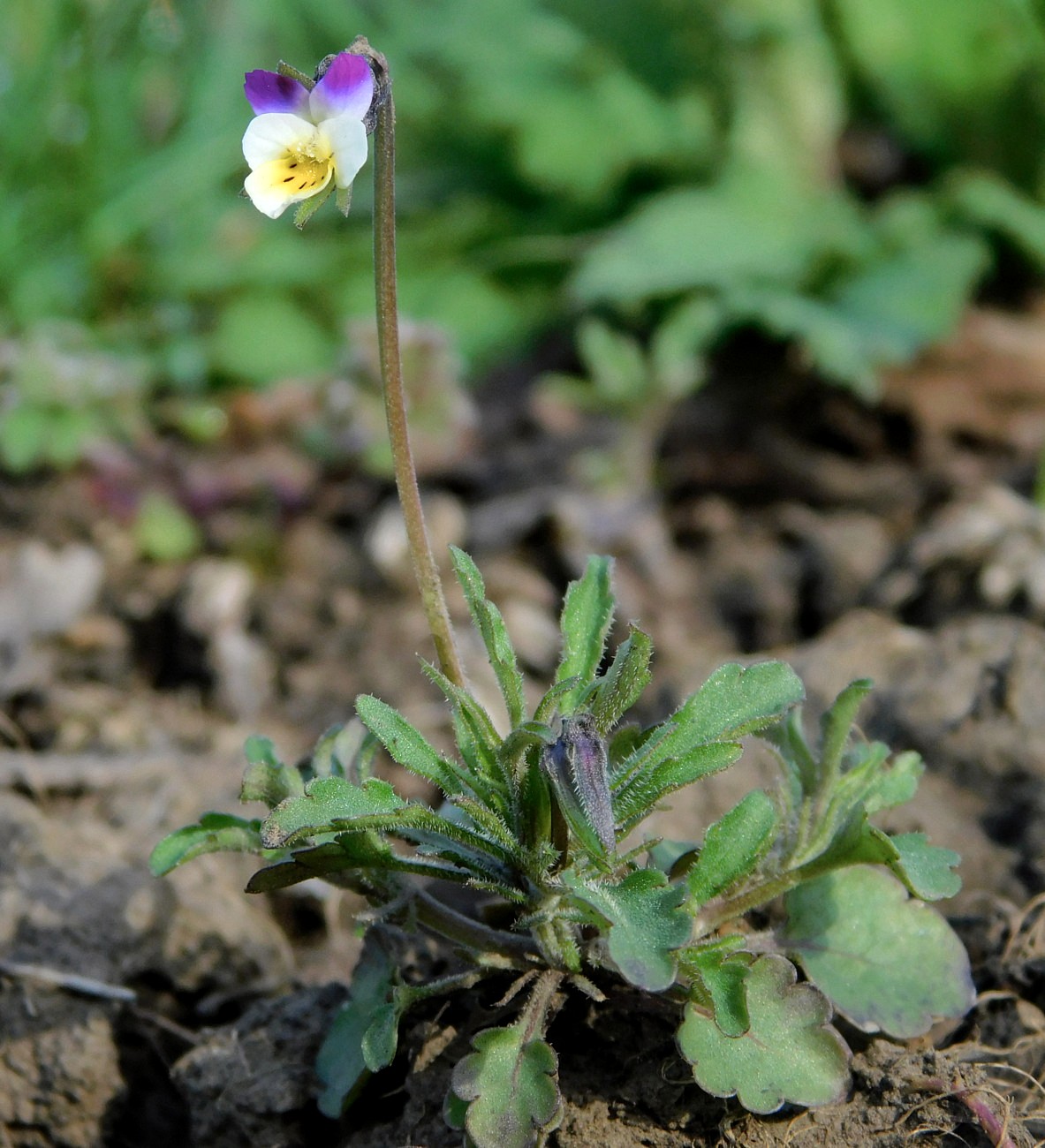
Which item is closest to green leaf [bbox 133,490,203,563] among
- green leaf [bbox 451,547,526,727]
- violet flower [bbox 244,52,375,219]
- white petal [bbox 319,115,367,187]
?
green leaf [bbox 451,547,526,727]

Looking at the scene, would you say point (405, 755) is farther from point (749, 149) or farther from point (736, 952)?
point (749, 149)

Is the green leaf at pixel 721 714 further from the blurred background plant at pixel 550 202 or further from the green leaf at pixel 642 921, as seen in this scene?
Answer: the blurred background plant at pixel 550 202

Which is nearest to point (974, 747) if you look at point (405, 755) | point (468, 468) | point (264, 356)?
point (405, 755)

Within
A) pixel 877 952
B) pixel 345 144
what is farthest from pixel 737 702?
pixel 345 144

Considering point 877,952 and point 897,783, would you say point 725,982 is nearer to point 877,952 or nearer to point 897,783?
point 877,952

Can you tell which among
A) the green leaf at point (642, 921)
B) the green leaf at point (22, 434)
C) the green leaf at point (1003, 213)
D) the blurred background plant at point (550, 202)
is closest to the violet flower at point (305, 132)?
the green leaf at point (642, 921)

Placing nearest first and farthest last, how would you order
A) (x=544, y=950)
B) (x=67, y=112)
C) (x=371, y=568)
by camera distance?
(x=544, y=950), (x=371, y=568), (x=67, y=112)
